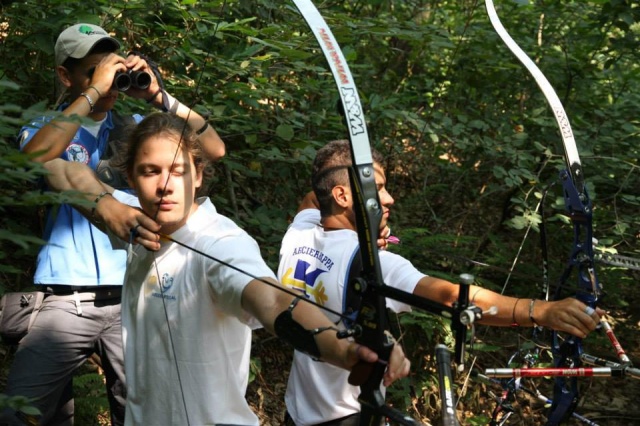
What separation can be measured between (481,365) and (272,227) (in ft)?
6.13

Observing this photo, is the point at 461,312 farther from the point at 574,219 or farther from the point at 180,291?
the point at 574,219

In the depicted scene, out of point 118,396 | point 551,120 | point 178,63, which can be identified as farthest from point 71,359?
point 551,120

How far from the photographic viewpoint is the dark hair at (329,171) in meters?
2.88

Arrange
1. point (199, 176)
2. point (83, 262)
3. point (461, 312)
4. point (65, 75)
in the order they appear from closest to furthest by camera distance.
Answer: point (461, 312), point (199, 176), point (83, 262), point (65, 75)

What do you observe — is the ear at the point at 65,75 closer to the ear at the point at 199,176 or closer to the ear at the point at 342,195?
the ear at the point at 199,176

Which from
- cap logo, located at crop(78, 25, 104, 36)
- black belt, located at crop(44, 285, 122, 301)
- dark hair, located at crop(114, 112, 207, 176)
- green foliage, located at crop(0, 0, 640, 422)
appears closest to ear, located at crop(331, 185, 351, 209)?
green foliage, located at crop(0, 0, 640, 422)

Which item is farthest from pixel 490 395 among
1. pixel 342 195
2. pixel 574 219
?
pixel 342 195

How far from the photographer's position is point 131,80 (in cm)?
301

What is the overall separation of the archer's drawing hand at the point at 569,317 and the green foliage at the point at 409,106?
1.58 feet

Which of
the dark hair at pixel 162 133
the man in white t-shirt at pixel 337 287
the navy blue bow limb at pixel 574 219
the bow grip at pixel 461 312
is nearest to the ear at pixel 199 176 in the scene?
the dark hair at pixel 162 133

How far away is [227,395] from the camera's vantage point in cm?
219

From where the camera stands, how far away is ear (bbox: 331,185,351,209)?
2832mm

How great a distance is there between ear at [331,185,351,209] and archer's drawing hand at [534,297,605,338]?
76 centimetres

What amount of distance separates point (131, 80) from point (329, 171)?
2.64ft
